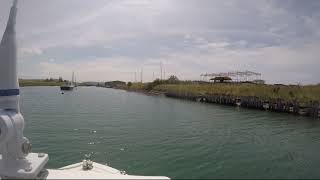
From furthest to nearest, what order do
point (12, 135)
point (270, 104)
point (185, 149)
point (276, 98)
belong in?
point (276, 98) < point (270, 104) < point (185, 149) < point (12, 135)

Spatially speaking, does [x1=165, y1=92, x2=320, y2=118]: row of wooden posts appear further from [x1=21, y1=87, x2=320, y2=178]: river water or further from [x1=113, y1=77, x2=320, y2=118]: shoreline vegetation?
[x1=21, y1=87, x2=320, y2=178]: river water

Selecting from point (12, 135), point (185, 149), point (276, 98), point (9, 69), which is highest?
point (9, 69)

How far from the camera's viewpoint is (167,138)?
2375 centimetres

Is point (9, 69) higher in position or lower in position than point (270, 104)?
higher

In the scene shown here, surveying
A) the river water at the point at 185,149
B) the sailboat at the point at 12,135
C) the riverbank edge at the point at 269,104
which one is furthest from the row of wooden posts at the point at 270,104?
the sailboat at the point at 12,135

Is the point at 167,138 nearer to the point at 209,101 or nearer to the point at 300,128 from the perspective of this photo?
the point at 300,128

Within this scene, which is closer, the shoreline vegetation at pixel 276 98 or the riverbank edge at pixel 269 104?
the riverbank edge at pixel 269 104

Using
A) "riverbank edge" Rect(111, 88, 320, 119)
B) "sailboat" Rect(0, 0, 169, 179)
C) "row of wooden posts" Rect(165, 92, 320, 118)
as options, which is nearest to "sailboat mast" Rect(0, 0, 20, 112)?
"sailboat" Rect(0, 0, 169, 179)

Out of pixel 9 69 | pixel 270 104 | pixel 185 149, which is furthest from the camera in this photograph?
pixel 270 104

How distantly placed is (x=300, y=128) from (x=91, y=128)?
23.5 meters

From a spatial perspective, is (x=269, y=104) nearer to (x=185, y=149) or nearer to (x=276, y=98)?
(x=276, y=98)

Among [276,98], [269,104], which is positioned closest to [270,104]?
[269,104]

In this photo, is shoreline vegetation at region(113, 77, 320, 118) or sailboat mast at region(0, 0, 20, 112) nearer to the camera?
sailboat mast at region(0, 0, 20, 112)

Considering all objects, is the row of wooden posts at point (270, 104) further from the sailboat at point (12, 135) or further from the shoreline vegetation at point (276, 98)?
the sailboat at point (12, 135)
